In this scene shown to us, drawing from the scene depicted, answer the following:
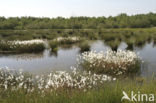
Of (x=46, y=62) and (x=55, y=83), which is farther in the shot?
(x=46, y=62)

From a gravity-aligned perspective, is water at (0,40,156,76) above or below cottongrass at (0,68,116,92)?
below

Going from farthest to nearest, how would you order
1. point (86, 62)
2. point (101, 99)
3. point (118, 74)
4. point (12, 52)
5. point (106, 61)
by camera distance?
point (12, 52), point (86, 62), point (106, 61), point (118, 74), point (101, 99)

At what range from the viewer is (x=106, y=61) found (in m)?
11.0

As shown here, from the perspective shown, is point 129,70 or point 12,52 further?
point 12,52

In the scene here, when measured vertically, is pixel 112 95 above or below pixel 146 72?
above

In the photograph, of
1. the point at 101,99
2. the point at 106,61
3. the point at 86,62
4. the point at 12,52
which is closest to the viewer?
the point at 101,99

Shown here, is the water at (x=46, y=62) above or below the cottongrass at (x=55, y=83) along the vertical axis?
below

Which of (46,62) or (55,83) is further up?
(55,83)

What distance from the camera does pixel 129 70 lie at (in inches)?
427

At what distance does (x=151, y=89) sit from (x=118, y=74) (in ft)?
18.0

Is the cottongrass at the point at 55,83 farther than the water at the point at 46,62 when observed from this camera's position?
No

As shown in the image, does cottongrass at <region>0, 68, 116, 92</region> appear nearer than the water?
Yes

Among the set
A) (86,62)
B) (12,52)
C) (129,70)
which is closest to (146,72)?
(129,70)

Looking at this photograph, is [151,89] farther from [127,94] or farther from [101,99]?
[101,99]
